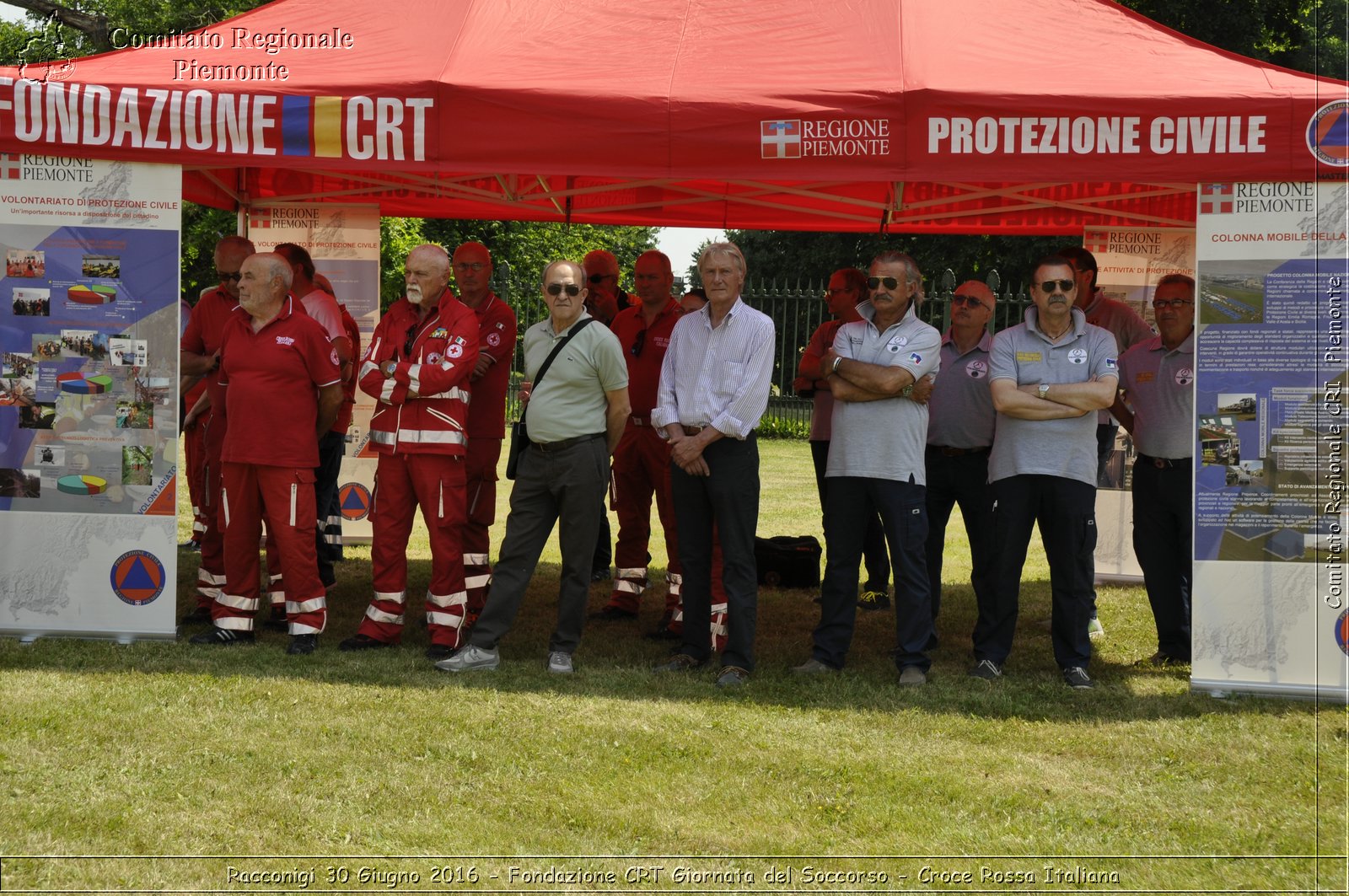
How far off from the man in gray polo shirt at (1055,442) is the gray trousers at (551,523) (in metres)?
1.98

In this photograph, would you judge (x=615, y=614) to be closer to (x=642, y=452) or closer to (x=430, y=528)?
(x=642, y=452)

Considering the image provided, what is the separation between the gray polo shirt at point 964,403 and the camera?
22.7 ft

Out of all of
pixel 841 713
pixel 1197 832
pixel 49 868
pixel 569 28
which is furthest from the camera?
pixel 569 28

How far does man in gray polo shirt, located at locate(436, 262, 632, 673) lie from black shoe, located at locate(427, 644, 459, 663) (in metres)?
0.11

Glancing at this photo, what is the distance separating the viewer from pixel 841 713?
5539 mm

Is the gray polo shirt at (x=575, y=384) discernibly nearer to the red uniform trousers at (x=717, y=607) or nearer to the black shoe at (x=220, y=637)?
the red uniform trousers at (x=717, y=607)

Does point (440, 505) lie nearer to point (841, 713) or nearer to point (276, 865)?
A: point (841, 713)

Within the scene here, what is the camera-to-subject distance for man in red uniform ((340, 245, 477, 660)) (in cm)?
622

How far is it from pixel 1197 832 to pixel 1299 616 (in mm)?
2049

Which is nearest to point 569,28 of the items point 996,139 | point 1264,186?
point 996,139

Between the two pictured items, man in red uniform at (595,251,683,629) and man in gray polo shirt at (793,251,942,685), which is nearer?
man in gray polo shirt at (793,251,942,685)

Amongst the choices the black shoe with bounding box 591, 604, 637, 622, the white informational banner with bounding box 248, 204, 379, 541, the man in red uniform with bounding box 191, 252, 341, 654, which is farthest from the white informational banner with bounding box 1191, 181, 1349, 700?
the white informational banner with bounding box 248, 204, 379, 541

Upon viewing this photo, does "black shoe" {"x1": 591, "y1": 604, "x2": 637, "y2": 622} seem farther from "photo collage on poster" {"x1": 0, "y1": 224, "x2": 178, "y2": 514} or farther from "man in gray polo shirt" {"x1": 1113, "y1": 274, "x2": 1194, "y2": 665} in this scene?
"man in gray polo shirt" {"x1": 1113, "y1": 274, "x2": 1194, "y2": 665}

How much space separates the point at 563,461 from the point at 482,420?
1.21m
